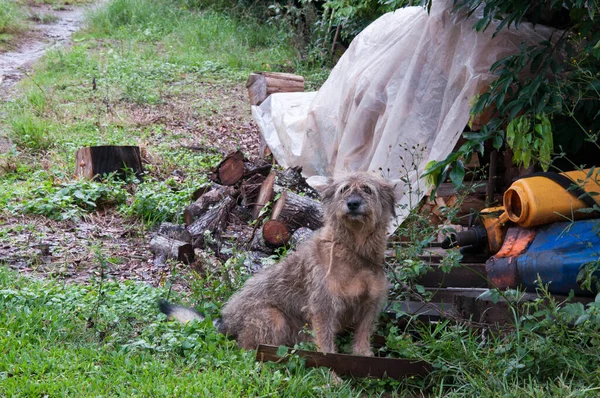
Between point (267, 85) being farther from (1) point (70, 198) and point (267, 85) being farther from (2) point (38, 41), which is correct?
(2) point (38, 41)

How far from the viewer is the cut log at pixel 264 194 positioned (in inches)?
300

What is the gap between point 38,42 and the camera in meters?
17.8

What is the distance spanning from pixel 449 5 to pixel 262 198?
2.87 m

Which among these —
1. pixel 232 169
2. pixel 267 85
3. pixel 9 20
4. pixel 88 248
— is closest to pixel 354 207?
pixel 88 248

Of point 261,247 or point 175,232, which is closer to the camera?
point 261,247

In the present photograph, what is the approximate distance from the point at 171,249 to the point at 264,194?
4.22 ft

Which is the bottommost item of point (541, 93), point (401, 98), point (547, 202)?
point (547, 202)

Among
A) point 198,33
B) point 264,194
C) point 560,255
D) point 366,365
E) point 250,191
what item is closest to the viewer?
point 366,365

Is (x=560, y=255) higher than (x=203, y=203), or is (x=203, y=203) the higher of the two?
(x=560, y=255)

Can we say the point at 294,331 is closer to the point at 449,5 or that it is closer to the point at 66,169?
the point at 449,5

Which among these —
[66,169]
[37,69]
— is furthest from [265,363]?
[37,69]

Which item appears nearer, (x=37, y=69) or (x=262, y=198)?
(x=262, y=198)

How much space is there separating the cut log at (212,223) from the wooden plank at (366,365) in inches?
113

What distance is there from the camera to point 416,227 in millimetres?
5863
